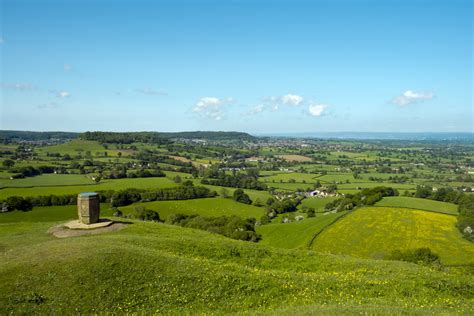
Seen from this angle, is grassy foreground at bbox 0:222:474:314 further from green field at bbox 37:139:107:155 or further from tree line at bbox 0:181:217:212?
green field at bbox 37:139:107:155

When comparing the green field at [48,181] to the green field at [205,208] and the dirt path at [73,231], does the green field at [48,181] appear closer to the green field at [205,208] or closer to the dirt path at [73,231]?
the green field at [205,208]

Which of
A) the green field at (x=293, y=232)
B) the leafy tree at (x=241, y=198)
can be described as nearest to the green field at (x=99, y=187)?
the leafy tree at (x=241, y=198)

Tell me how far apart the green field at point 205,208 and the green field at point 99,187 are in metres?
13.0

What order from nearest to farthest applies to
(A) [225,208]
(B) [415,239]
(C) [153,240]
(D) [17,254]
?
(D) [17,254]
(C) [153,240]
(B) [415,239]
(A) [225,208]

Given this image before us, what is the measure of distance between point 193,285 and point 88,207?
16919mm

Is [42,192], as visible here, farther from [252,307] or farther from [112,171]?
[252,307]

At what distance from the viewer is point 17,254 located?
2298cm

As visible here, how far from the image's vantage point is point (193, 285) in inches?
734

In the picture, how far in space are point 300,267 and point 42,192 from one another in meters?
82.0

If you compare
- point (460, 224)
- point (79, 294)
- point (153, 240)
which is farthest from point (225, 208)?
point (79, 294)

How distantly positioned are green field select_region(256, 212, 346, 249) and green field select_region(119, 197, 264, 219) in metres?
16.8

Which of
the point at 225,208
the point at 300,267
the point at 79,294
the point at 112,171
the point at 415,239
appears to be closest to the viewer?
the point at 79,294

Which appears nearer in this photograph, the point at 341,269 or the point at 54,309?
the point at 54,309

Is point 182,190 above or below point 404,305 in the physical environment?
below
